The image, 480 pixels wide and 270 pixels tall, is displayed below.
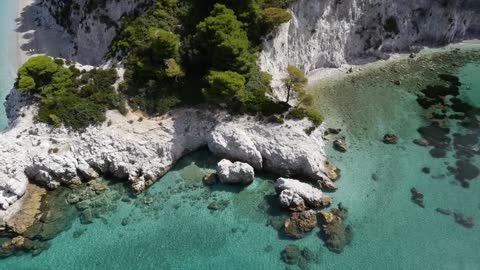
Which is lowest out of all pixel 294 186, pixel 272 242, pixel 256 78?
pixel 272 242

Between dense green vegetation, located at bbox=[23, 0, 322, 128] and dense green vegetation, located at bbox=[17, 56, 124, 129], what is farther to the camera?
dense green vegetation, located at bbox=[23, 0, 322, 128]

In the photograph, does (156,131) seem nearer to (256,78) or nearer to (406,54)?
(256,78)

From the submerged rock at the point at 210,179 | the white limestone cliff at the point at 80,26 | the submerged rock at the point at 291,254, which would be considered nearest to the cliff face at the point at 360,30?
the submerged rock at the point at 210,179

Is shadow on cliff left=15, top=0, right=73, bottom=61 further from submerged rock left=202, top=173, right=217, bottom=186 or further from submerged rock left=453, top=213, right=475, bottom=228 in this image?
submerged rock left=453, top=213, right=475, bottom=228

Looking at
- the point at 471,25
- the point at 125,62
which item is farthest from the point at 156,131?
the point at 471,25

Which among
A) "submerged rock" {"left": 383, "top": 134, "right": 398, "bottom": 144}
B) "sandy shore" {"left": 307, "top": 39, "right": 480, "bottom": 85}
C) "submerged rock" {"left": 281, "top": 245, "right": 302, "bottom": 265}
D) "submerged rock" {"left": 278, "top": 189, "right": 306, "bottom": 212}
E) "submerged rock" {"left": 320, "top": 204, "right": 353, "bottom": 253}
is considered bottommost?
"submerged rock" {"left": 281, "top": 245, "right": 302, "bottom": 265}

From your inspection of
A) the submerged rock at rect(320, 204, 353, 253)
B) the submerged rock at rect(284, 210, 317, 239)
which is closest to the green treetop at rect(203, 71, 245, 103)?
the submerged rock at rect(284, 210, 317, 239)
